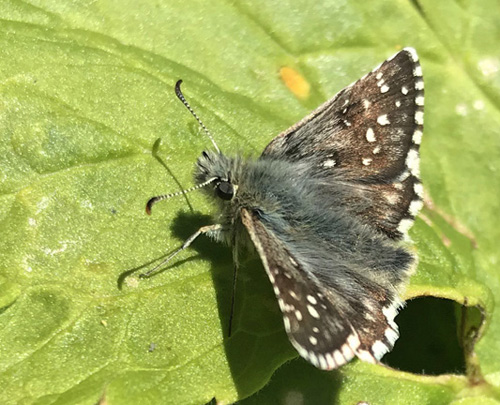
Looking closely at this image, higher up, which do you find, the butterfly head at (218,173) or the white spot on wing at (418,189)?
the butterfly head at (218,173)

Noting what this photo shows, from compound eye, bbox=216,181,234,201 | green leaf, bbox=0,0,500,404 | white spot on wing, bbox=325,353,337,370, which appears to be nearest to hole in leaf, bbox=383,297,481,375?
green leaf, bbox=0,0,500,404

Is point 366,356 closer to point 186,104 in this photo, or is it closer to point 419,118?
point 419,118

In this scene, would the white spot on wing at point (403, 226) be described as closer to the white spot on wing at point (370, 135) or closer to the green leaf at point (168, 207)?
the green leaf at point (168, 207)

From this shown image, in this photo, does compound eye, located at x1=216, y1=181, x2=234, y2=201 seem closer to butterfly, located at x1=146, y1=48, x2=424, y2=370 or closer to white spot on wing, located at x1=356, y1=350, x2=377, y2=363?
butterfly, located at x1=146, y1=48, x2=424, y2=370

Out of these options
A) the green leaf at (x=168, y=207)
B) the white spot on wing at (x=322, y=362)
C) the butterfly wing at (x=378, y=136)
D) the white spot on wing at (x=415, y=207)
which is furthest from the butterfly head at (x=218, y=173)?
the white spot on wing at (x=415, y=207)

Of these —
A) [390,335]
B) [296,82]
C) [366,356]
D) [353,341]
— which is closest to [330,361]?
[353,341]

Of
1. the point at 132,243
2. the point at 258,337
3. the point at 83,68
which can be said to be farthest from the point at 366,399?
the point at 83,68
